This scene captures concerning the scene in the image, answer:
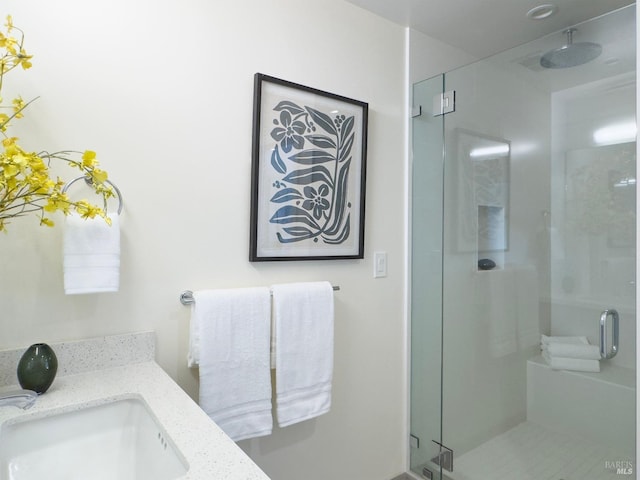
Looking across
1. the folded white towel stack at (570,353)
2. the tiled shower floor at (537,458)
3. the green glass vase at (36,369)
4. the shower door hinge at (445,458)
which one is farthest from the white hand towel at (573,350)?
the green glass vase at (36,369)

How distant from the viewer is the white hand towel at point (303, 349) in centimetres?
141

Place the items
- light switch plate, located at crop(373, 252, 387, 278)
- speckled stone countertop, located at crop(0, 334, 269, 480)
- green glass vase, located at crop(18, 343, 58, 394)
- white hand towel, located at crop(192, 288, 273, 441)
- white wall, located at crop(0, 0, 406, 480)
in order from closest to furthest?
speckled stone countertop, located at crop(0, 334, 269, 480) → green glass vase, located at crop(18, 343, 58, 394) → white wall, located at crop(0, 0, 406, 480) → white hand towel, located at crop(192, 288, 273, 441) → light switch plate, located at crop(373, 252, 387, 278)

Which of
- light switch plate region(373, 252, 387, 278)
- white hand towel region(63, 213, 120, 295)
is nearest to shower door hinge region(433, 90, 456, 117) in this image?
light switch plate region(373, 252, 387, 278)

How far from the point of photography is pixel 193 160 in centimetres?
131

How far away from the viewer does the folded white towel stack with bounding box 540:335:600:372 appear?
1481 millimetres

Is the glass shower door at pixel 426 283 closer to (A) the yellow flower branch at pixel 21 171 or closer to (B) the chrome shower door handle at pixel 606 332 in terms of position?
(B) the chrome shower door handle at pixel 606 332

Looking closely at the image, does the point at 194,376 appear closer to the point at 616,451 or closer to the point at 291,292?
the point at 291,292

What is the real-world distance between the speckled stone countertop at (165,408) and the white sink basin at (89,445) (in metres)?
0.02

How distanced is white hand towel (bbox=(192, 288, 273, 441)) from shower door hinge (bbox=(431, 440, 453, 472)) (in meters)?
0.97

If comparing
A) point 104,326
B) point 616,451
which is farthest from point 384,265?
point 104,326

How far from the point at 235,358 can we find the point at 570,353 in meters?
1.33

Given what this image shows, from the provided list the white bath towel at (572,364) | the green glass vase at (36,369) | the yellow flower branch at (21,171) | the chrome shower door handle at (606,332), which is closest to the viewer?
the yellow flower branch at (21,171)

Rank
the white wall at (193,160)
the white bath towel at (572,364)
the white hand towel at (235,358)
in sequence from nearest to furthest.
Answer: the white wall at (193,160), the white hand towel at (235,358), the white bath towel at (572,364)

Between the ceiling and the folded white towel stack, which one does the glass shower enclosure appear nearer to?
the folded white towel stack
